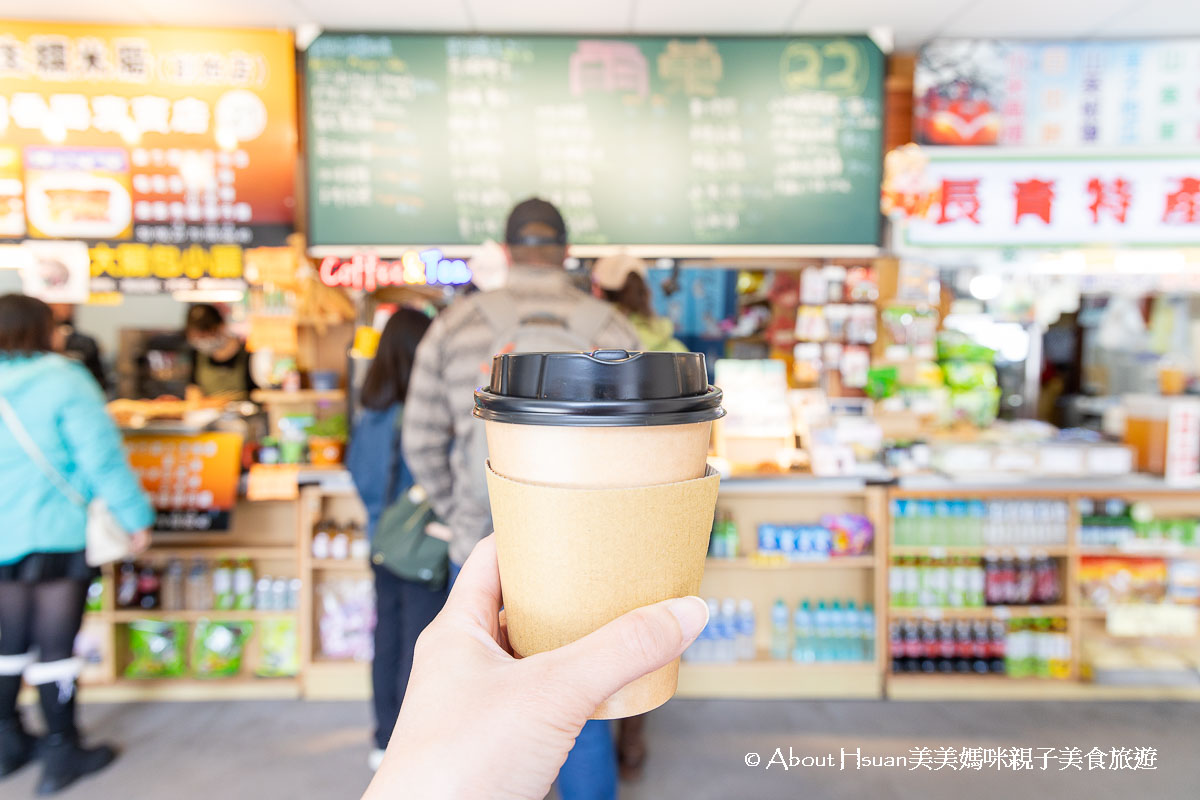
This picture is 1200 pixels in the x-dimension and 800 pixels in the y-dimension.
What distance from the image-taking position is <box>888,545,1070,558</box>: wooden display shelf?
326 centimetres

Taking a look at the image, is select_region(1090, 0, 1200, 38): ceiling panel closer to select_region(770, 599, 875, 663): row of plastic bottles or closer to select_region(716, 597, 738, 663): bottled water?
select_region(770, 599, 875, 663): row of plastic bottles

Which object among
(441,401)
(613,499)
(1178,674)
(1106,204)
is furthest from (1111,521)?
(613,499)

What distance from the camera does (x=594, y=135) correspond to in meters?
3.64

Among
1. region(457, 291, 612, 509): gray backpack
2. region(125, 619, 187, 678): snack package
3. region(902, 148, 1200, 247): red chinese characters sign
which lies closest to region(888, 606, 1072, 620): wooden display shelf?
region(902, 148, 1200, 247): red chinese characters sign

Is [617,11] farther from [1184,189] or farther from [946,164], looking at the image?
[1184,189]

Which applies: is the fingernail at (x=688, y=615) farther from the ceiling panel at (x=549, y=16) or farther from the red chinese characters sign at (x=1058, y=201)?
the red chinese characters sign at (x=1058, y=201)

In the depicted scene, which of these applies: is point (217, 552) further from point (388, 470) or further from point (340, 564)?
point (388, 470)

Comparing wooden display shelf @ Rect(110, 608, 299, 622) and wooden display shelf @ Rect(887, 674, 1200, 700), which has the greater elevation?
wooden display shelf @ Rect(110, 608, 299, 622)

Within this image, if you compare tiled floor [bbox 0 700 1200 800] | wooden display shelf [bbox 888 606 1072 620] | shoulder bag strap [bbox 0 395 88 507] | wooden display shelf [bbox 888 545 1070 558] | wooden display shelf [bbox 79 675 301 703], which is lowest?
tiled floor [bbox 0 700 1200 800]

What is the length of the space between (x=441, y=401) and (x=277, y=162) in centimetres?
210

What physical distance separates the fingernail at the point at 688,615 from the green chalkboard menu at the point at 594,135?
3164 millimetres

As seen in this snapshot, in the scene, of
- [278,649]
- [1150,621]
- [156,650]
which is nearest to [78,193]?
[156,650]

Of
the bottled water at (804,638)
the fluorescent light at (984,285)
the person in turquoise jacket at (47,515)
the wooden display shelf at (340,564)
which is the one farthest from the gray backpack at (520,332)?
the fluorescent light at (984,285)

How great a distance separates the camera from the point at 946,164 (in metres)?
3.71
